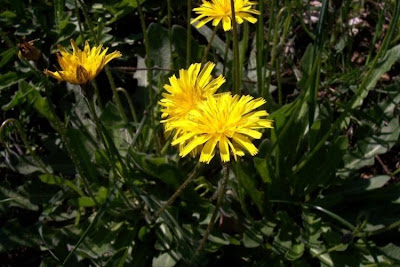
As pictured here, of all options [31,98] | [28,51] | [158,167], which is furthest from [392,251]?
[31,98]

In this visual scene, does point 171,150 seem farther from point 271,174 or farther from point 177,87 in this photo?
point 177,87

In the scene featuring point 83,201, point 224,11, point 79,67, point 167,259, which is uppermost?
point 224,11

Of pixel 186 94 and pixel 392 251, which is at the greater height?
pixel 186 94

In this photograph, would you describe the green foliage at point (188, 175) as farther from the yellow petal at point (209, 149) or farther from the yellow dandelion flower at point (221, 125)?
the yellow petal at point (209, 149)

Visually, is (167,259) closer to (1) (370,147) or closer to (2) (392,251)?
(2) (392,251)

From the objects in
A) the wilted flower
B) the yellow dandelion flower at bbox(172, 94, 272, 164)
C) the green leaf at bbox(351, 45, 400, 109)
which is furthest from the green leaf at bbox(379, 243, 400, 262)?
the wilted flower

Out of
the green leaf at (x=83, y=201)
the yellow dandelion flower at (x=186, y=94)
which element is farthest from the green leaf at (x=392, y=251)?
the green leaf at (x=83, y=201)

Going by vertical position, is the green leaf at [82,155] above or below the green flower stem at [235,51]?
below
